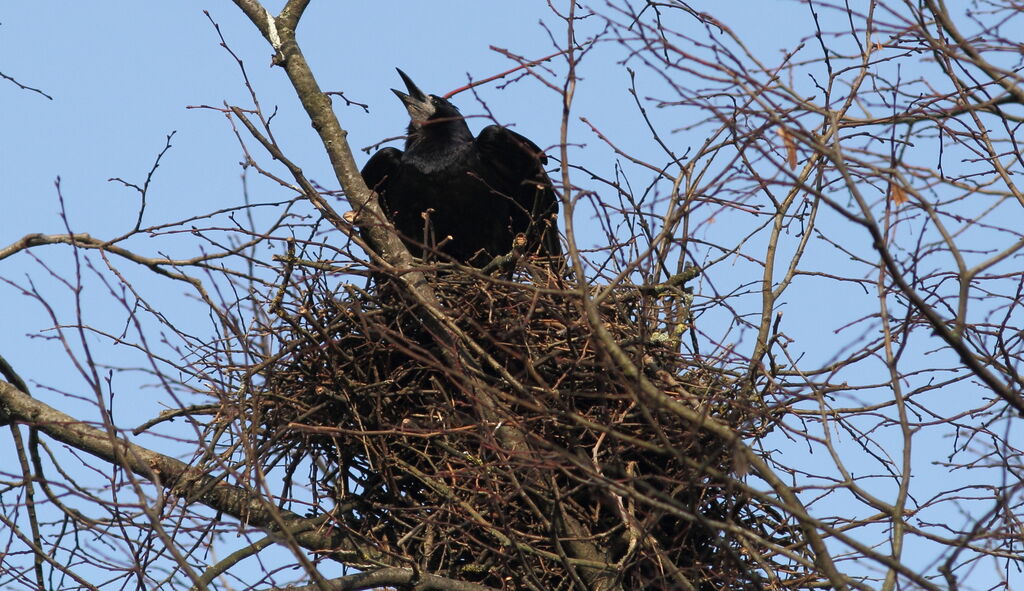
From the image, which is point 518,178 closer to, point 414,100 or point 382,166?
point 382,166

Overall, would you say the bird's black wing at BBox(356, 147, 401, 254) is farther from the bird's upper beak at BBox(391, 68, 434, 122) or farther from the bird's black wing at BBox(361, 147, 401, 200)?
the bird's upper beak at BBox(391, 68, 434, 122)

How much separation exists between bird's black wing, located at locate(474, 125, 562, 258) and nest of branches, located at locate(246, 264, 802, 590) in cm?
123

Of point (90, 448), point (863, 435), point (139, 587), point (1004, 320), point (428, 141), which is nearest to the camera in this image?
point (1004, 320)

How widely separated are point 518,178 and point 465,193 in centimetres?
32

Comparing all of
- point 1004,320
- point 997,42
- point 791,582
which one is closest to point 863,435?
point 791,582

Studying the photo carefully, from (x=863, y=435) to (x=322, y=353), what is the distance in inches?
88.9

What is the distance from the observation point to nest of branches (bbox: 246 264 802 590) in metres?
4.37

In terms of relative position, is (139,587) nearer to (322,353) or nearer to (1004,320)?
(322,353)

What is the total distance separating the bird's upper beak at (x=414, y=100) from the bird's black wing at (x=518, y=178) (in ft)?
2.40

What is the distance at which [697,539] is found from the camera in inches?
188

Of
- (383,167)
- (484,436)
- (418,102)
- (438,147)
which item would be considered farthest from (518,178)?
(484,436)

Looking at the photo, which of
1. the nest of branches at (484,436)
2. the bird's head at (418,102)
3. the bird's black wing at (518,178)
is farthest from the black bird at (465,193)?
the nest of branches at (484,436)

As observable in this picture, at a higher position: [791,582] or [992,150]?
[992,150]

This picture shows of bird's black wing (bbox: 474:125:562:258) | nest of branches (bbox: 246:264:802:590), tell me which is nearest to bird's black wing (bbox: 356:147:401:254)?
bird's black wing (bbox: 474:125:562:258)
